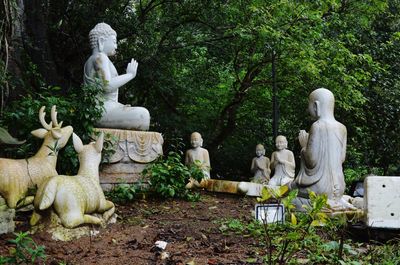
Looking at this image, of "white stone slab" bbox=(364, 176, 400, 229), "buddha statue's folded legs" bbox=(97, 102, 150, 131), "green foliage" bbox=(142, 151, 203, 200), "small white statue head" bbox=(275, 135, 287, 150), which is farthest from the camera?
"small white statue head" bbox=(275, 135, 287, 150)

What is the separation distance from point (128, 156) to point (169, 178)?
0.65 m

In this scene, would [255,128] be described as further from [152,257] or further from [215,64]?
[152,257]

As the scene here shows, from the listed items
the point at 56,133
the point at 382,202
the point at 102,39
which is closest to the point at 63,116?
the point at 56,133

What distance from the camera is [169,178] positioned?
610cm

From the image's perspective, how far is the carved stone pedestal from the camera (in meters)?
6.06

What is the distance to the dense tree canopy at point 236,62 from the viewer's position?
834 centimetres

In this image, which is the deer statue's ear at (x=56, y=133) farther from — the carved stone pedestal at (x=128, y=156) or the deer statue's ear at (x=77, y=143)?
the carved stone pedestal at (x=128, y=156)

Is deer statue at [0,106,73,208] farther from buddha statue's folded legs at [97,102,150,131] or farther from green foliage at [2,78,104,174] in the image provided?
buddha statue's folded legs at [97,102,150,131]

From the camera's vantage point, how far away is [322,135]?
5.16 m

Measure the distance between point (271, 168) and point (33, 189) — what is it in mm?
5884

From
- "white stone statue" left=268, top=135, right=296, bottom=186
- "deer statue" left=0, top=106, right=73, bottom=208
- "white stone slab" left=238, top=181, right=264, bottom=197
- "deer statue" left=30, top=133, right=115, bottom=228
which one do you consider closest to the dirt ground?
"deer statue" left=30, top=133, right=115, bottom=228

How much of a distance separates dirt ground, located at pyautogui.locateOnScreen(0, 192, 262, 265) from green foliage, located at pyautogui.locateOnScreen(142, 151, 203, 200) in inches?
25.5

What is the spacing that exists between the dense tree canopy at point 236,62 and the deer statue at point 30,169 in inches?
73.9

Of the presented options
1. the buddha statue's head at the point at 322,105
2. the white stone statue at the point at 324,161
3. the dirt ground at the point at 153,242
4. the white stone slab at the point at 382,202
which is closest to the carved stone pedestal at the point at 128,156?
the dirt ground at the point at 153,242
